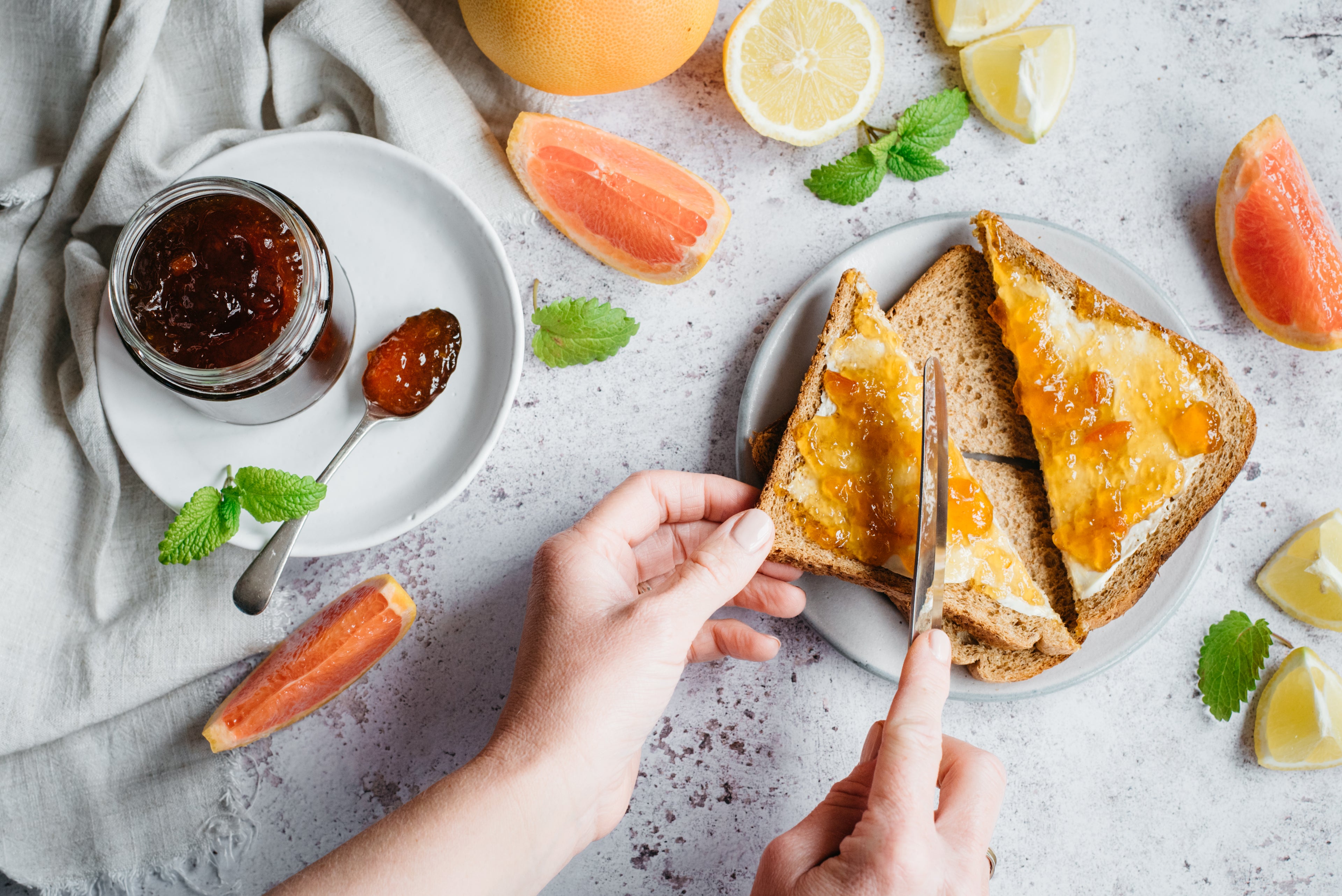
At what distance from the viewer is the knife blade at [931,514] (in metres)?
1.90

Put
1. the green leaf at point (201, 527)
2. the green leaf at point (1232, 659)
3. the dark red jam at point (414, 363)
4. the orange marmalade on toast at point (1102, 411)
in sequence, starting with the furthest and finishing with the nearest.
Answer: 1. the green leaf at point (1232, 659)
2. the orange marmalade on toast at point (1102, 411)
3. the dark red jam at point (414, 363)
4. the green leaf at point (201, 527)

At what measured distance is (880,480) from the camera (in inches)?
79.4

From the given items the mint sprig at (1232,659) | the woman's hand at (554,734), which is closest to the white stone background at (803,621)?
the mint sprig at (1232,659)

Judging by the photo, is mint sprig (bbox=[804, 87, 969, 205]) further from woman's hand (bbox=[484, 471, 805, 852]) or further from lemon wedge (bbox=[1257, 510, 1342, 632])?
lemon wedge (bbox=[1257, 510, 1342, 632])

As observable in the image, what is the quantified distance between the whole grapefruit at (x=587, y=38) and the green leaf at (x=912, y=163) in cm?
61

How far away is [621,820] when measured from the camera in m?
2.25

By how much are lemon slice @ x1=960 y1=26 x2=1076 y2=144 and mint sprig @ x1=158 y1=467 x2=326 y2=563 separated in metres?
1.99

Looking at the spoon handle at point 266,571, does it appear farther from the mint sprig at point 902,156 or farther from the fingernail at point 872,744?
the mint sprig at point 902,156

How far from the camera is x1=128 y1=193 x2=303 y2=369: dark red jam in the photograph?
67.9 inches

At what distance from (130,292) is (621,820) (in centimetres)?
171

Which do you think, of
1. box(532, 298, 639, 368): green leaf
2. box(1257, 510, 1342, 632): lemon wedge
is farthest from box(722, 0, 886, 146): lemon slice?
box(1257, 510, 1342, 632): lemon wedge

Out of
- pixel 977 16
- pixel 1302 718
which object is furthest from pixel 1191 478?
pixel 977 16

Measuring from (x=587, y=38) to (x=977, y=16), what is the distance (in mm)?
1129

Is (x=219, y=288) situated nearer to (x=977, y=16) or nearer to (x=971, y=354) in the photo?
(x=971, y=354)
